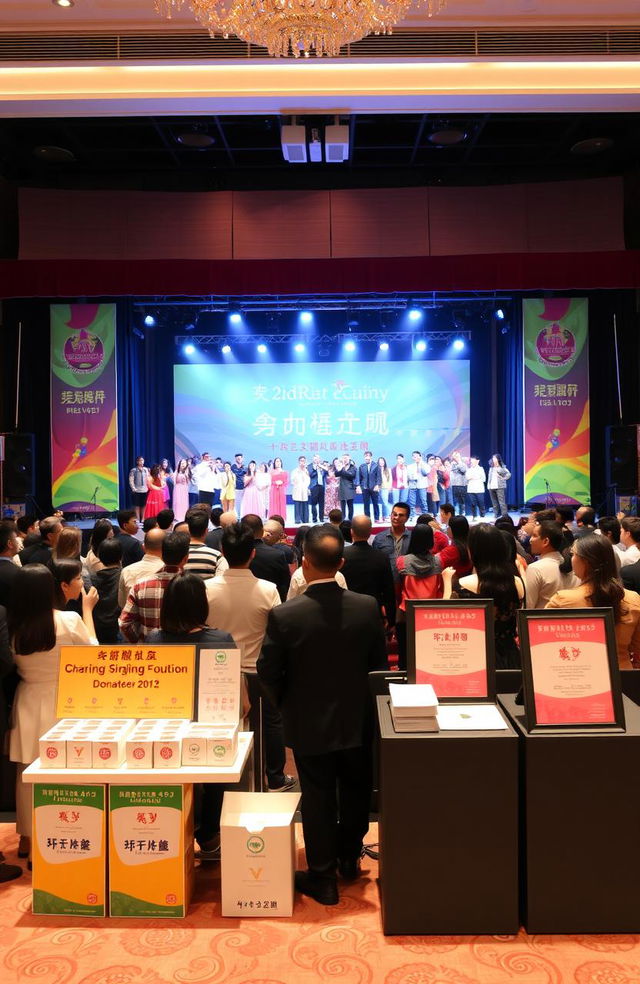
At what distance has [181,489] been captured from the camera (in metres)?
12.5

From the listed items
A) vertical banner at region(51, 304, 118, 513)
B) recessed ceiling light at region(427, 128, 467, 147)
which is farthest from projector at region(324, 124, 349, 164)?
vertical banner at region(51, 304, 118, 513)

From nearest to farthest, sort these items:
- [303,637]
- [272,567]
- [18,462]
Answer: [303,637], [272,567], [18,462]

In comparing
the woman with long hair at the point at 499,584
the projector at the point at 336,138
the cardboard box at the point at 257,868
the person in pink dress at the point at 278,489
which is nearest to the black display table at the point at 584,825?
the cardboard box at the point at 257,868

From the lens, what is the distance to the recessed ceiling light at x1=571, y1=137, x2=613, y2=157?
9906 millimetres

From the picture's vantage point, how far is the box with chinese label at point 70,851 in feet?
8.69

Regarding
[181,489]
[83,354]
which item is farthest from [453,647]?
[181,489]

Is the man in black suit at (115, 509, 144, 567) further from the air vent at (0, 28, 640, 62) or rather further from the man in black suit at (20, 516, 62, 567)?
the air vent at (0, 28, 640, 62)

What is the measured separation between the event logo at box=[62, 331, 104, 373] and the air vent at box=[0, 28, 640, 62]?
5.20 metres

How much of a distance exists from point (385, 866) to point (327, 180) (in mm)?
10310

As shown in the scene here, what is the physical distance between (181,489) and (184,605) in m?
9.71

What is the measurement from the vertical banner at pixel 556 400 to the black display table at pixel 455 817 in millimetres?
9082

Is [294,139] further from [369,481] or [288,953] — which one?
[288,953]

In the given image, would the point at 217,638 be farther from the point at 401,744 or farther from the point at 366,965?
the point at 366,965

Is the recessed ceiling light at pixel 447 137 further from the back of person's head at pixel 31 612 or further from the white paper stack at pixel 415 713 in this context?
the white paper stack at pixel 415 713
